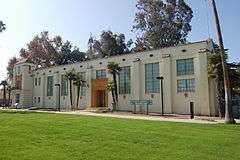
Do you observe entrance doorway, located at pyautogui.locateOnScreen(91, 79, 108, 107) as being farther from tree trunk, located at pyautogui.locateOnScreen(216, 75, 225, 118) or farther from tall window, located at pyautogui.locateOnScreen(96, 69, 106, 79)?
tree trunk, located at pyautogui.locateOnScreen(216, 75, 225, 118)

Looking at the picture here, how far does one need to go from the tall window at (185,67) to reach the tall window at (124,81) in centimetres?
704

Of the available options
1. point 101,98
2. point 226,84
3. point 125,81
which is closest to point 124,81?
point 125,81

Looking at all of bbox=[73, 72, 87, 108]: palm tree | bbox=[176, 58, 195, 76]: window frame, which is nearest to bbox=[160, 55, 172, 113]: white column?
bbox=[176, 58, 195, 76]: window frame

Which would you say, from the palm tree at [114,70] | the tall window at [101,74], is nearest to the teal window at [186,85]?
the palm tree at [114,70]

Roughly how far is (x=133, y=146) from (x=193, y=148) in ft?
6.39

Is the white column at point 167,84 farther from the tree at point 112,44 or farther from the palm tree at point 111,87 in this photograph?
the tree at point 112,44

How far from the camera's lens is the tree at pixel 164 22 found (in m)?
50.4

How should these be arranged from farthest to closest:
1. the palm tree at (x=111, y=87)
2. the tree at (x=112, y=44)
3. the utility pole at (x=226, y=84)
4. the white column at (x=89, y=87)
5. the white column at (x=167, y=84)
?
the tree at (x=112, y=44) → the white column at (x=89, y=87) → the palm tree at (x=111, y=87) → the white column at (x=167, y=84) → the utility pole at (x=226, y=84)

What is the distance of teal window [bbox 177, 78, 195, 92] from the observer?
101 ft

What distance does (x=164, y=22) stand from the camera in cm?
5066

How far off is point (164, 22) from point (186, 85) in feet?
72.0

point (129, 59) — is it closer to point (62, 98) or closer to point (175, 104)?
point (175, 104)

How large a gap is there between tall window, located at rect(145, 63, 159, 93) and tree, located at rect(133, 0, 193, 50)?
625 inches

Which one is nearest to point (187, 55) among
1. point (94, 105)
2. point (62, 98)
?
point (94, 105)
